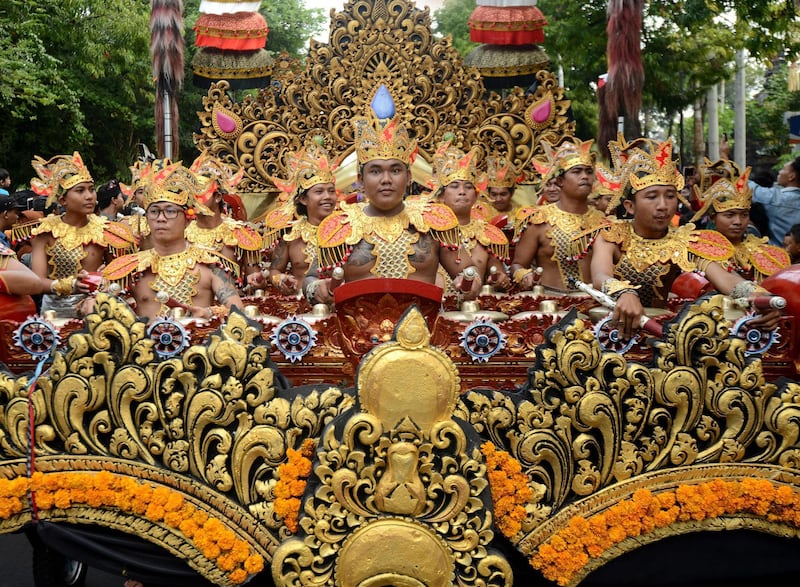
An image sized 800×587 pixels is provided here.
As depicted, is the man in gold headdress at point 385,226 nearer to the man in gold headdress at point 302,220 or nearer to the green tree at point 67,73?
the man in gold headdress at point 302,220

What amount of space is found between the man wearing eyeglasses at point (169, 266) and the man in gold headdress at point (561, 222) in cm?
162

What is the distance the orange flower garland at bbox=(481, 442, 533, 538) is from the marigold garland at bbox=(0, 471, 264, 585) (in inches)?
25.9

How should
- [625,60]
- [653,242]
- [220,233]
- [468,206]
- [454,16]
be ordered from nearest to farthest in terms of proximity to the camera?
[653,242], [468,206], [220,233], [625,60], [454,16]

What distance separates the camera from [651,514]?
102 inches

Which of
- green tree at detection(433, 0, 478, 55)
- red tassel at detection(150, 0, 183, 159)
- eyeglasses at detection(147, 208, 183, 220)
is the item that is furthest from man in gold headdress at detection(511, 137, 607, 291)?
green tree at detection(433, 0, 478, 55)

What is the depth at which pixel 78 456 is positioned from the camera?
2.61 m

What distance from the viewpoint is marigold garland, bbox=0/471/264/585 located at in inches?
99.9

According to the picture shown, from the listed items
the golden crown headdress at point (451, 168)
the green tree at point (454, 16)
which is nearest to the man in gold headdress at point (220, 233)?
the golden crown headdress at point (451, 168)

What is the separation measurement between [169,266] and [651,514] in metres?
2.33

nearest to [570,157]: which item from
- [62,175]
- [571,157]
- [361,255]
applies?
[571,157]

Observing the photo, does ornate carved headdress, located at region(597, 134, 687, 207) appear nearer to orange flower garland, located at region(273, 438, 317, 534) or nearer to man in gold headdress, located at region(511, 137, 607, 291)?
man in gold headdress, located at region(511, 137, 607, 291)

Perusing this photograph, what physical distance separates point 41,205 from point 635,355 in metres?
4.85

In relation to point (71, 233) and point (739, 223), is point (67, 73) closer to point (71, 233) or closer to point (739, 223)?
point (71, 233)

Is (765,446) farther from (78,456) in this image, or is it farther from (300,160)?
(300,160)
